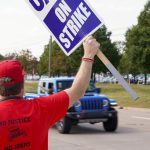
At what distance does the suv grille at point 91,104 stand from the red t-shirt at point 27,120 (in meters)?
12.4

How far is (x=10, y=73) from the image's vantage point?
3.34 metres

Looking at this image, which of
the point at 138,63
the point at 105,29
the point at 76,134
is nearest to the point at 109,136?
the point at 76,134

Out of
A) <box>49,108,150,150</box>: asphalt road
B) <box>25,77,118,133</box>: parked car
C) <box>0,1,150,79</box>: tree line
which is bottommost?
<box>49,108,150,150</box>: asphalt road

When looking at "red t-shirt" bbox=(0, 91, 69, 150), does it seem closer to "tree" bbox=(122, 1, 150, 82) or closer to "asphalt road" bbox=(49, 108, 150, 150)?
"asphalt road" bbox=(49, 108, 150, 150)

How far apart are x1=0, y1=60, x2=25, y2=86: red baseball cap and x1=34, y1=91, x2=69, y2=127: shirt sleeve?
20 cm

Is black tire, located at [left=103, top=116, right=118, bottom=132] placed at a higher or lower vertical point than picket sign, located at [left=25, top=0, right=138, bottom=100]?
lower

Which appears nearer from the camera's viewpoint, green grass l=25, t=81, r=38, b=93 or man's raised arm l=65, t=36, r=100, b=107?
man's raised arm l=65, t=36, r=100, b=107

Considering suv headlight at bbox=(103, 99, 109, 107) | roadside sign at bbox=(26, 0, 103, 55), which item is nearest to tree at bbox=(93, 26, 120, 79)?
suv headlight at bbox=(103, 99, 109, 107)

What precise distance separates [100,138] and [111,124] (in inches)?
77.1

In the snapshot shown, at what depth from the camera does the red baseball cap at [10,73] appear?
333 centimetres

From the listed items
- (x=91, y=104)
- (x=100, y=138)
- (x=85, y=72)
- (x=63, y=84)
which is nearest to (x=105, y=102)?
(x=91, y=104)

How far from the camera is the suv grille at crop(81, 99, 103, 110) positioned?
15.8 m

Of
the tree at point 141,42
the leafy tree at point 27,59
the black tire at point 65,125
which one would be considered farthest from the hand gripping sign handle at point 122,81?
the leafy tree at point 27,59

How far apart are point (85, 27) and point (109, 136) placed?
11.5 m
